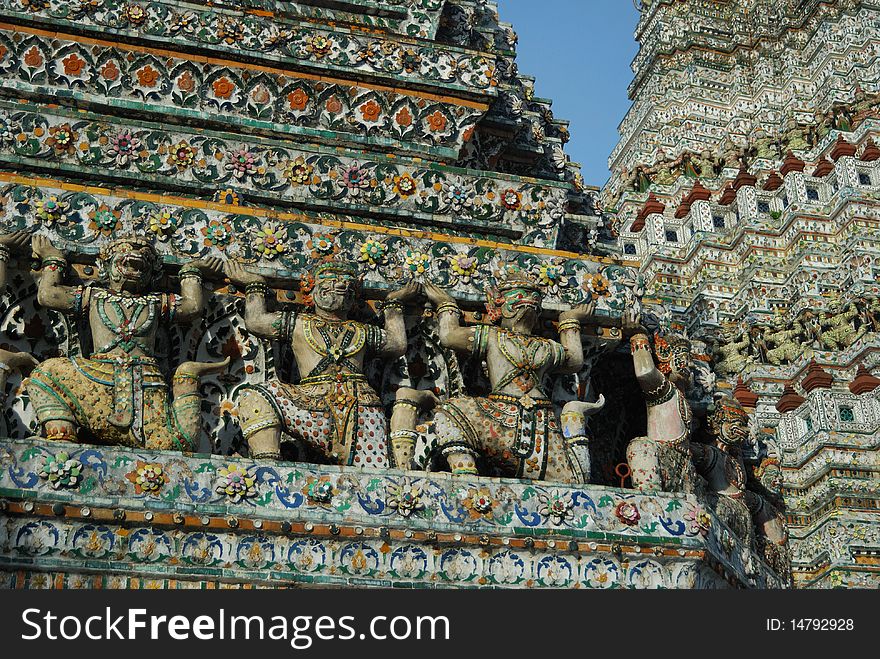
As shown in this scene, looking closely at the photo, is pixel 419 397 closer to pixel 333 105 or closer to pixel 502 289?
pixel 502 289

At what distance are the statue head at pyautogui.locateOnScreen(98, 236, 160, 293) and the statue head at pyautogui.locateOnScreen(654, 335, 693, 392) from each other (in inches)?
156

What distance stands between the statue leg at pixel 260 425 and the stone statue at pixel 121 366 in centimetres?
32

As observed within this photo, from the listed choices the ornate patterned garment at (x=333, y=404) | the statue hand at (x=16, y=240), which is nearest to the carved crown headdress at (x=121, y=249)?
the statue hand at (x=16, y=240)

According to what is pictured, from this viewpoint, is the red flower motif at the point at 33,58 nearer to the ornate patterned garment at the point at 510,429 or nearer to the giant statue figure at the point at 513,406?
the giant statue figure at the point at 513,406

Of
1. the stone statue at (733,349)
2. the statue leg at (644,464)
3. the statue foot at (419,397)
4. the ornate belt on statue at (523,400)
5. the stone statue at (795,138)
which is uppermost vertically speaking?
the stone statue at (795,138)

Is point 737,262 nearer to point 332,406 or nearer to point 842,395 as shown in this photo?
point 842,395

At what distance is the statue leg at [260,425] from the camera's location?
9242mm

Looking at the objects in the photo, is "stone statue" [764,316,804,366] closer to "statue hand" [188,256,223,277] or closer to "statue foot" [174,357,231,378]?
"statue hand" [188,256,223,277]

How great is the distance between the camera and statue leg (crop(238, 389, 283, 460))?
30.3 feet

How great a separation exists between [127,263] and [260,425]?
1501 mm

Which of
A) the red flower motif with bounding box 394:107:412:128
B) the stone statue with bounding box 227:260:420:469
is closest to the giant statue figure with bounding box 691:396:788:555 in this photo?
the stone statue with bounding box 227:260:420:469

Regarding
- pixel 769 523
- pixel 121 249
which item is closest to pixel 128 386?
pixel 121 249
